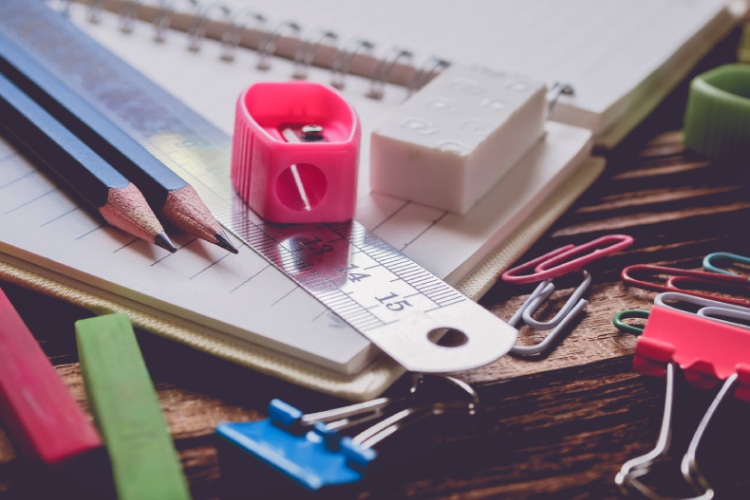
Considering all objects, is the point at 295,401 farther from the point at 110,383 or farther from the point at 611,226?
the point at 611,226

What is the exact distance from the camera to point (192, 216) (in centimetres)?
80

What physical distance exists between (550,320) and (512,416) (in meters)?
0.13

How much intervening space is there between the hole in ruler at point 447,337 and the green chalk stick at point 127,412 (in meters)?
0.23

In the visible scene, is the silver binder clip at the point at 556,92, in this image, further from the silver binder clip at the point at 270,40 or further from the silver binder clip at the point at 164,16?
the silver binder clip at the point at 164,16

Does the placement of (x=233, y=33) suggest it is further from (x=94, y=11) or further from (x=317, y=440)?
(x=317, y=440)

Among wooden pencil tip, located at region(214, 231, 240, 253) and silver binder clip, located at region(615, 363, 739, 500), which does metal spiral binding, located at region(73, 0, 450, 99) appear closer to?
wooden pencil tip, located at region(214, 231, 240, 253)

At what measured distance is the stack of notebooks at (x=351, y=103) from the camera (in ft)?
2.41

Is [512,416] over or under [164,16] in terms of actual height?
under

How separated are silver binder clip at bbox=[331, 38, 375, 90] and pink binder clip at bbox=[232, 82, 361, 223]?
26 centimetres

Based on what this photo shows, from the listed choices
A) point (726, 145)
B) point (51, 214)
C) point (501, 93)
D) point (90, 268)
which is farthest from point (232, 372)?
point (726, 145)

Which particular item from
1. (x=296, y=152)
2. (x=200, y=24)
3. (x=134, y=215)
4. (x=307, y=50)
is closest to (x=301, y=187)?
(x=296, y=152)

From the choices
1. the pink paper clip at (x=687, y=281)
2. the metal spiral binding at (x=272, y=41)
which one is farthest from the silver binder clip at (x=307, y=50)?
the pink paper clip at (x=687, y=281)

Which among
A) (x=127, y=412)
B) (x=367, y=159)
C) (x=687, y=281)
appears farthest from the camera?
(x=367, y=159)

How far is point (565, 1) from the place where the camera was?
136cm
